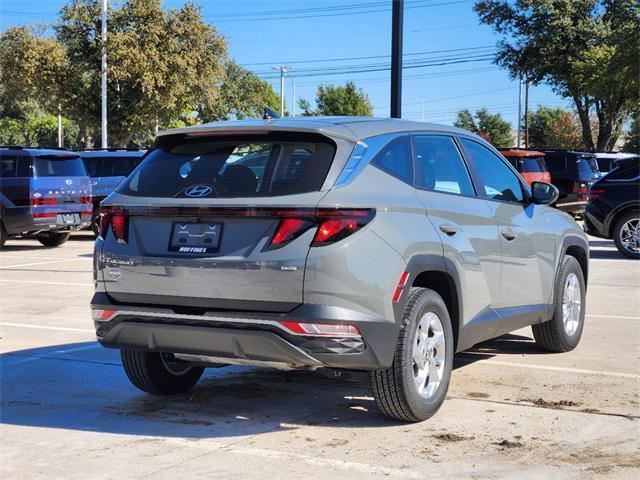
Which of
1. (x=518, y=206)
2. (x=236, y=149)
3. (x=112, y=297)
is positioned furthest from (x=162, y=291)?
(x=518, y=206)

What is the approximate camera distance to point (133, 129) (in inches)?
1587

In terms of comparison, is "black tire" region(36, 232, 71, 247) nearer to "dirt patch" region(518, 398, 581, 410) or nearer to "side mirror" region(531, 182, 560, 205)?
"side mirror" region(531, 182, 560, 205)

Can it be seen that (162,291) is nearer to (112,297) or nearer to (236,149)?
(112,297)

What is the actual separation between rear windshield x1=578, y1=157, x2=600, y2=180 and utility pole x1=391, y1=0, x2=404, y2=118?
52.4 ft

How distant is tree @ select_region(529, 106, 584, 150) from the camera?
275 ft

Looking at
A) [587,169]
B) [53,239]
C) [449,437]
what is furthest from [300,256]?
[587,169]

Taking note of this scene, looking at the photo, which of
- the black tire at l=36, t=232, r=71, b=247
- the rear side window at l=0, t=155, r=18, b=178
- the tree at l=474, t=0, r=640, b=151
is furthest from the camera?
the tree at l=474, t=0, r=640, b=151

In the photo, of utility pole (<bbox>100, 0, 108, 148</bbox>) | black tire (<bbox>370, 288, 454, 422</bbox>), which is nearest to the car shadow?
black tire (<bbox>370, 288, 454, 422</bbox>)

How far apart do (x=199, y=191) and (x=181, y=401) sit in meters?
1.65

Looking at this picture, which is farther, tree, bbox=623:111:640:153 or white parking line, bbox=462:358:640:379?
tree, bbox=623:111:640:153

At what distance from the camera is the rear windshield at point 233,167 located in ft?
17.2

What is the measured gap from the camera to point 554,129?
8569 cm

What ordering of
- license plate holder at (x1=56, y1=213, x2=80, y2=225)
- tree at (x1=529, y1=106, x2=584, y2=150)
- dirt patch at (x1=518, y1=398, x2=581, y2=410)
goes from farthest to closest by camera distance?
1. tree at (x1=529, y1=106, x2=584, y2=150)
2. license plate holder at (x1=56, y1=213, x2=80, y2=225)
3. dirt patch at (x1=518, y1=398, x2=581, y2=410)

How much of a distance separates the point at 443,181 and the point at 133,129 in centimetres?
3555
